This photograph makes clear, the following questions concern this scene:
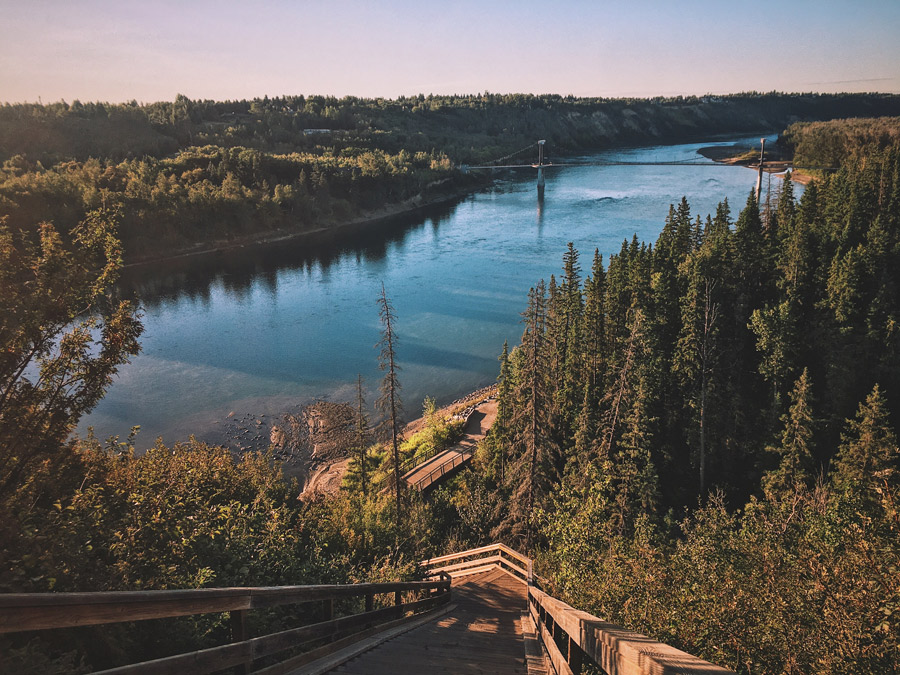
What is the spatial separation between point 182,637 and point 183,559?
3.26 metres

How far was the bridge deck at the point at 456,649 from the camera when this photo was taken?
16.9ft

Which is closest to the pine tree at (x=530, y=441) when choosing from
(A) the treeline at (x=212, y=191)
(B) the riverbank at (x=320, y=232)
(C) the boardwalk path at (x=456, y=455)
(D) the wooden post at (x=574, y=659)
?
(C) the boardwalk path at (x=456, y=455)

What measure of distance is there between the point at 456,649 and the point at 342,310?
56170mm

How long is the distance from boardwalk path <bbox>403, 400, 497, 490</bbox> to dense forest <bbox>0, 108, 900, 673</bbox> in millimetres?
1219

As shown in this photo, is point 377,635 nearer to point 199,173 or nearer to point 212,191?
point 212,191

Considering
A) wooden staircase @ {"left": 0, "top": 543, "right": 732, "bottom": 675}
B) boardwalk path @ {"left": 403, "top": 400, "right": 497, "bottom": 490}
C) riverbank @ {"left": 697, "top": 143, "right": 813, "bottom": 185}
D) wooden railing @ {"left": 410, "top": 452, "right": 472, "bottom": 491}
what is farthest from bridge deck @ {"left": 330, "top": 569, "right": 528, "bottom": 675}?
riverbank @ {"left": 697, "top": 143, "right": 813, "bottom": 185}

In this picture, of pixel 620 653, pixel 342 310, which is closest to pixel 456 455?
pixel 342 310

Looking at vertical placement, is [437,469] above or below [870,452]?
below

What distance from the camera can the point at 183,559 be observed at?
8.54m

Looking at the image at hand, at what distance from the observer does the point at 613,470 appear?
28.2 meters

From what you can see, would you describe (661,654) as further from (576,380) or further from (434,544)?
(576,380)

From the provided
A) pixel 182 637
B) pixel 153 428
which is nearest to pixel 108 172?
pixel 153 428

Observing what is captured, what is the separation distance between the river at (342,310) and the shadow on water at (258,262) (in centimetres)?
33

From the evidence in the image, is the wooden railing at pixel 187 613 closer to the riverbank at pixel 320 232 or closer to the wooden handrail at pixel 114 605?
the wooden handrail at pixel 114 605
